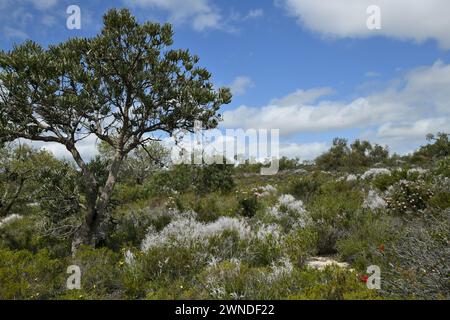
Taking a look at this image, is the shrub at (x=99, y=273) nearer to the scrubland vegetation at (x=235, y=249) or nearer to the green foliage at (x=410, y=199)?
the scrubland vegetation at (x=235, y=249)

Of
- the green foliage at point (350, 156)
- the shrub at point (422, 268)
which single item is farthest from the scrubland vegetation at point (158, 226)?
the green foliage at point (350, 156)

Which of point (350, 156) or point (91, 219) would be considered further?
point (350, 156)

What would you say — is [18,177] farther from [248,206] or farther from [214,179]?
[214,179]

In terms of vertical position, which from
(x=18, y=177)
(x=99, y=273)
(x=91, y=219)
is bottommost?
(x=99, y=273)

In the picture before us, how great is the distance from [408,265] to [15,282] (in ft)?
20.3

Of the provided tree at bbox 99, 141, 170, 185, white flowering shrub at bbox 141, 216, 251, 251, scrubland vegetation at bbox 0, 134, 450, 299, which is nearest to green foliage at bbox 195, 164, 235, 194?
tree at bbox 99, 141, 170, 185

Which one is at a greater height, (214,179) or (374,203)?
(214,179)

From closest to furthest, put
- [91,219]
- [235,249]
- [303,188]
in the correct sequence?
[235,249], [91,219], [303,188]

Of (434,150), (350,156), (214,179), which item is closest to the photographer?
(214,179)

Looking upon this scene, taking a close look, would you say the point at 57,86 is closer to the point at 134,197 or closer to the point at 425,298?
the point at 425,298

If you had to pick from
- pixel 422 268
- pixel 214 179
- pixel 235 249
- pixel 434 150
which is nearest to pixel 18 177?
pixel 235 249

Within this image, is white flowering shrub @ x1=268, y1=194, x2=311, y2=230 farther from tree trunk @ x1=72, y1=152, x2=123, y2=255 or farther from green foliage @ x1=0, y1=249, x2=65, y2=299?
green foliage @ x1=0, y1=249, x2=65, y2=299

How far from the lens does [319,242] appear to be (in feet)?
28.5
